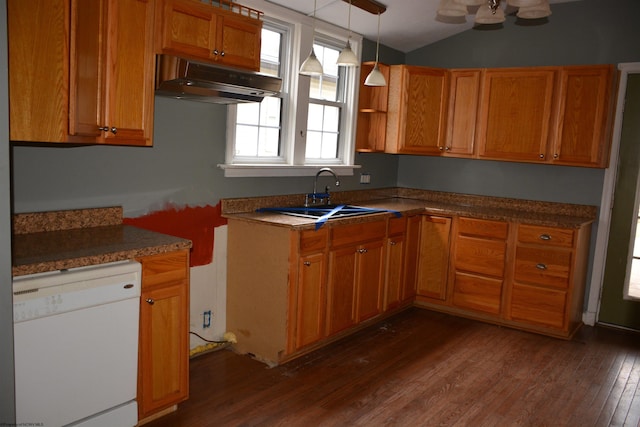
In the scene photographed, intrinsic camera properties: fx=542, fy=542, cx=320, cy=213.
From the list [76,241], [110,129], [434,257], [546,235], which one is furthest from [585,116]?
[76,241]

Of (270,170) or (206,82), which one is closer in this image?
(206,82)

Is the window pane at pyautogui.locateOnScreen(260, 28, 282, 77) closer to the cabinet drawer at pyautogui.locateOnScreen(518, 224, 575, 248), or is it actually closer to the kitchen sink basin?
the kitchen sink basin

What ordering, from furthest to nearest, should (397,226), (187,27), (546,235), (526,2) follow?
(397,226)
(546,235)
(187,27)
(526,2)

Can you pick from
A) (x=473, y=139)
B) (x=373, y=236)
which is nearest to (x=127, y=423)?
(x=373, y=236)

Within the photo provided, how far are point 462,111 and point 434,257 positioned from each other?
1321mm

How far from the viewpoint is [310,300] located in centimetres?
357

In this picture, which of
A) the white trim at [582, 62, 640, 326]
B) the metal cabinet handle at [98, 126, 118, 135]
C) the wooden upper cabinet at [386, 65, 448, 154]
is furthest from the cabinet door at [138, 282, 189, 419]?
the white trim at [582, 62, 640, 326]

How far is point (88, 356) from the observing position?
229 centimetres

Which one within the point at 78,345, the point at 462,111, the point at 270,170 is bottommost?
the point at 78,345

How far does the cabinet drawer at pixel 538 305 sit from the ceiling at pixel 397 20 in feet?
7.66

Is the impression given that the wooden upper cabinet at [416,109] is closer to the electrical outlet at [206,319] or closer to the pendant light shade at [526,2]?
the electrical outlet at [206,319]

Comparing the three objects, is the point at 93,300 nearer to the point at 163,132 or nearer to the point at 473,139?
the point at 163,132

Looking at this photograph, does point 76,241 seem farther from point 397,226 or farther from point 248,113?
point 397,226

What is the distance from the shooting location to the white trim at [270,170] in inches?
142
